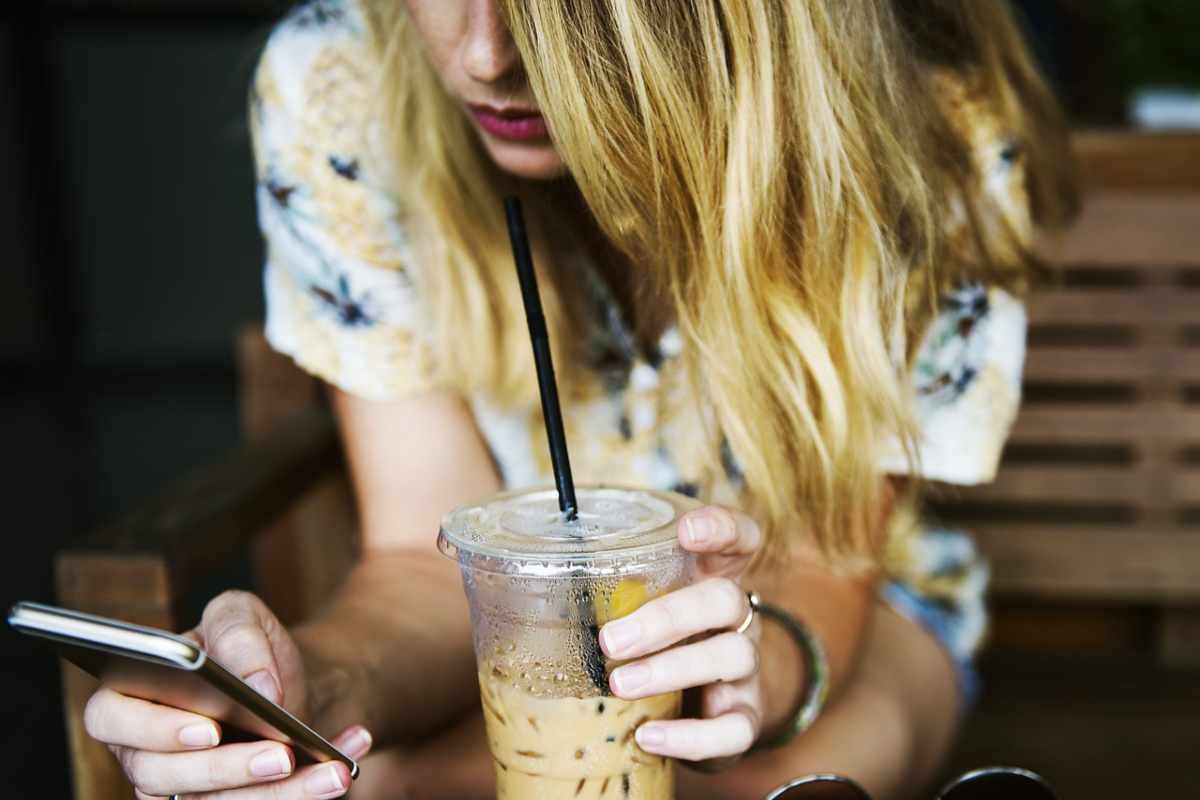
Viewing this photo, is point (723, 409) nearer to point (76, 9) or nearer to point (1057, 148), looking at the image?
point (1057, 148)

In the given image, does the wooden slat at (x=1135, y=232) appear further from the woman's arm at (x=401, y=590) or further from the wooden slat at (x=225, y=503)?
the wooden slat at (x=225, y=503)

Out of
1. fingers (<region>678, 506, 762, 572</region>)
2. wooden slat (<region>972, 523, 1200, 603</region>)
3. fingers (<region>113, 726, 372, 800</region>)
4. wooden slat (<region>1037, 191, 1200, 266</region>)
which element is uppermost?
wooden slat (<region>1037, 191, 1200, 266</region>)

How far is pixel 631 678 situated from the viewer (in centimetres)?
75

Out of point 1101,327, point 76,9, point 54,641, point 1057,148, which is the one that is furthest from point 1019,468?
point 76,9

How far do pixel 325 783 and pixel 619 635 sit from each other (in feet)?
0.65

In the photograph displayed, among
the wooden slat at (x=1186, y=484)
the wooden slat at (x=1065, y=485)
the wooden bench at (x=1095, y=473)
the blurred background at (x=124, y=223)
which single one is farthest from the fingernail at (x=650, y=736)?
the blurred background at (x=124, y=223)

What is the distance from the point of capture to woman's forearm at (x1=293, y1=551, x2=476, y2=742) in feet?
3.29

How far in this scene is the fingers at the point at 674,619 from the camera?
29.3 inches

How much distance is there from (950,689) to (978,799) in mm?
641

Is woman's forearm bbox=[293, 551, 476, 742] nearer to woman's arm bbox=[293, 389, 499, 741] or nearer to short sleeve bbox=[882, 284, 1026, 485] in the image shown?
woman's arm bbox=[293, 389, 499, 741]

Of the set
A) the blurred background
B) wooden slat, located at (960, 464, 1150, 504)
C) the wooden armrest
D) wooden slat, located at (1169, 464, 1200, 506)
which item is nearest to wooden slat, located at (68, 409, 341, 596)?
the wooden armrest

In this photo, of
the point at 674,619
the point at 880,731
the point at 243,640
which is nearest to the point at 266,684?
the point at 243,640

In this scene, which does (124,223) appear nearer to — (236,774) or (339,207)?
(339,207)

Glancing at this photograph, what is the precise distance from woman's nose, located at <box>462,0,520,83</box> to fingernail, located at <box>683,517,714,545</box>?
0.38 m
